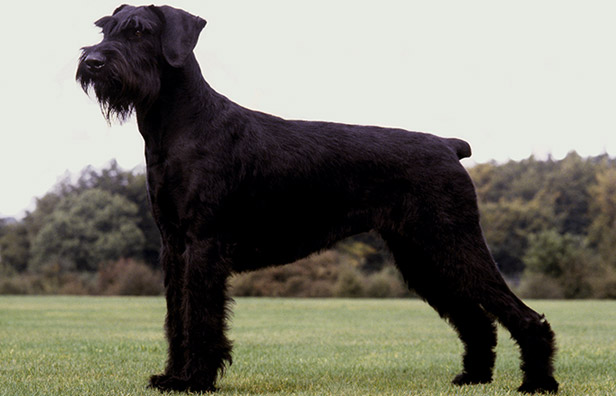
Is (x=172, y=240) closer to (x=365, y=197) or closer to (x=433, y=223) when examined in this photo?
(x=365, y=197)

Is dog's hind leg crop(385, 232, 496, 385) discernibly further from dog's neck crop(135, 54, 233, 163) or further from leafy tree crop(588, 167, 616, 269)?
leafy tree crop(588, 167, 616, 269)

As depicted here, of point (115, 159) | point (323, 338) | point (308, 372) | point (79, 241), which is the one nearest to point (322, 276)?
point (79, 241)

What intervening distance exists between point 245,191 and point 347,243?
43088mm

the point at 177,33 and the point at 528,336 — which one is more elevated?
the point at 177,33

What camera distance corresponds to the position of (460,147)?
5.62m

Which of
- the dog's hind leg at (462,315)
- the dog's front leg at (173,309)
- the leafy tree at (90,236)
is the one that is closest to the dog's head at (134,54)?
the dog's front leg at (173,309)

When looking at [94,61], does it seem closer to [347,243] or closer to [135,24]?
[135,24]

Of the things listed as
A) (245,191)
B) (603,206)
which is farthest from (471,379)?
(603,206)

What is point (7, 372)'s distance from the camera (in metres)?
5.83

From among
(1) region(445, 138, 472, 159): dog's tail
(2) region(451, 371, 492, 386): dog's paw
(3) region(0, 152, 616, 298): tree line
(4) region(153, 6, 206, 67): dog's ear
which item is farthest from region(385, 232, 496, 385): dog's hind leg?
(3) region(0, 152, 616, 298): tree line

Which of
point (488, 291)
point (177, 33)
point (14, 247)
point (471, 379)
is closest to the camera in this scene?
point (177, 33)

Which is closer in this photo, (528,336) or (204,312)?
(204,312)

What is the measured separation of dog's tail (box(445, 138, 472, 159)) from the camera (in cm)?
559

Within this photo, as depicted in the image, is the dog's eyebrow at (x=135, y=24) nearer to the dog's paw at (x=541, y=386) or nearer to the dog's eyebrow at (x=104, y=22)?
the dog's eyebrow at (x=104, y=22)
